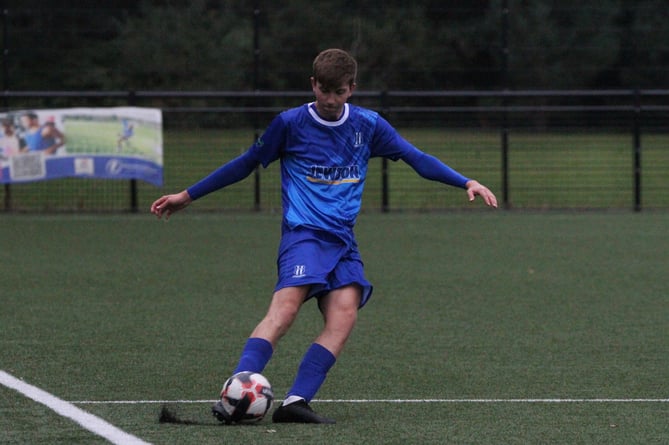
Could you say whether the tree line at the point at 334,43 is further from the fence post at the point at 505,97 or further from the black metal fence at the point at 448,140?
the black metal fence at the point at 448,140

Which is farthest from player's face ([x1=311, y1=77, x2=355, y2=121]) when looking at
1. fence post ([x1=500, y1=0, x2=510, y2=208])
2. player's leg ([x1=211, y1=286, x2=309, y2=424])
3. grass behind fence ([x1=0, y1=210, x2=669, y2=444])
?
fence post ([x1=500, y1=0, x2=510, y2=208])

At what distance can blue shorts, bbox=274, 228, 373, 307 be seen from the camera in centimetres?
629

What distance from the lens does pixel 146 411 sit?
6.51 m

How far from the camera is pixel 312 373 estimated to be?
20.6 feet

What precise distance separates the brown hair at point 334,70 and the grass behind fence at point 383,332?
1.44 m

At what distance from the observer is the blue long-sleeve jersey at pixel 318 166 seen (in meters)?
6.43

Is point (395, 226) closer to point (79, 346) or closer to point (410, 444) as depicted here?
point (79, 346)

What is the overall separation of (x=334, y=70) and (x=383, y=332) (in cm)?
342

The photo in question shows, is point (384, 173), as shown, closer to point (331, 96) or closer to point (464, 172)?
point (464, 172)

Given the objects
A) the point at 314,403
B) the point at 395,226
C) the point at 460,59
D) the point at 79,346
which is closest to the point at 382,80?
the point at 460,59

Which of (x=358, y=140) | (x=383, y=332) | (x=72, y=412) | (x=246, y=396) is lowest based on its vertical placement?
(x=383, y=332)

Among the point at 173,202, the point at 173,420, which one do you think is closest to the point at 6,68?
the point at 173,202

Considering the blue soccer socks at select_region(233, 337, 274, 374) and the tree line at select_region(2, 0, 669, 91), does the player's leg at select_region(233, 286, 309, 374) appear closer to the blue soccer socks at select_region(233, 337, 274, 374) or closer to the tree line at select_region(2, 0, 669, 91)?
the blue soccer socks at select_region(233, 337, 274, 374)

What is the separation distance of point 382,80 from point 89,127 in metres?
4.54
